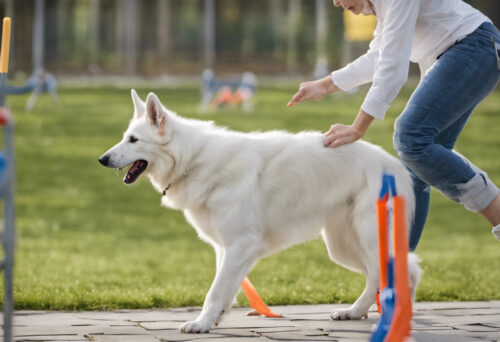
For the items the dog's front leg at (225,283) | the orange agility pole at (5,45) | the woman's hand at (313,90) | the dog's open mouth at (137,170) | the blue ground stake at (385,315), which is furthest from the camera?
the woman's hand at (313,90)

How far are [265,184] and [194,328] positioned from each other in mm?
954

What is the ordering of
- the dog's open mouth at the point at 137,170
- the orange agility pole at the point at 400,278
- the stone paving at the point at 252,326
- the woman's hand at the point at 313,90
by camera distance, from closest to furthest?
the orange agility pole at the point at 400,278 < the stone paving at the point at 252,326 < the dog's open mouth at the point at 137,170 < the woman's hand at the point at 313,90

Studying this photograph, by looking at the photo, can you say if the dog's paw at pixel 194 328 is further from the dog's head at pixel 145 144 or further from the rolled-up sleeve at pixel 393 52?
the rolled-up sleeve at pixel 393 52

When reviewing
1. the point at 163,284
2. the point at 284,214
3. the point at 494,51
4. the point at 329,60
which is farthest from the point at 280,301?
the point at 329,60

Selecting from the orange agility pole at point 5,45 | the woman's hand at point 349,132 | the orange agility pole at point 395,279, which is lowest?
the orange agility pole at point 395,279

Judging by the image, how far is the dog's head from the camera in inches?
183

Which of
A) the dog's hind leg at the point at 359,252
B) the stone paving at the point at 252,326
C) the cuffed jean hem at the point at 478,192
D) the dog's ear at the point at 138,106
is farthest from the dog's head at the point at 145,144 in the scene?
the cuffed jean hem at the point at 478,192

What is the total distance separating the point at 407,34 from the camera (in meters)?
4.03

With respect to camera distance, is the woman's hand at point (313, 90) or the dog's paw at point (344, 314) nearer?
the dog's paw at point (344, 314)

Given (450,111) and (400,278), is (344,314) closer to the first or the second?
(450,111)

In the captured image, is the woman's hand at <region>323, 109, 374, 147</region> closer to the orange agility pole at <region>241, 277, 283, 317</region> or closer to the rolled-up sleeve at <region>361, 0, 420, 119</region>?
the rolled-up sleeve at <region>361, 0, 420, 119</region>

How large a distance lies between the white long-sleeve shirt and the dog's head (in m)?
1.20

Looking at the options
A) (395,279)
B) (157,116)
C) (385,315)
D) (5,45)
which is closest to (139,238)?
(157,116)

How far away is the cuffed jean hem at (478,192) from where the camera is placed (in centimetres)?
417
